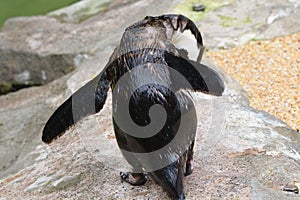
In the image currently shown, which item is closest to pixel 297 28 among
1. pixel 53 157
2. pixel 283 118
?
pixel 283 118

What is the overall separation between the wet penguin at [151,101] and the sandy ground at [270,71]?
52.5 inches

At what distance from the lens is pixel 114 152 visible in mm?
3043

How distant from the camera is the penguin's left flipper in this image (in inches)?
87.4

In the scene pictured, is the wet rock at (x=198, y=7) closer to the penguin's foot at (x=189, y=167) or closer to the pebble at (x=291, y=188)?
the penguin's foot at (x=189, y=167)

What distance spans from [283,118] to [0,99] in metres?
2.43

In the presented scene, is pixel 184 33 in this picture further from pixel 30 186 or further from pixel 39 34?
pixel 39 34

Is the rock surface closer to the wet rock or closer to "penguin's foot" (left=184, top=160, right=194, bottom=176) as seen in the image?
"penguin's foot" (left=184, top=160, right=194, bottom=176)

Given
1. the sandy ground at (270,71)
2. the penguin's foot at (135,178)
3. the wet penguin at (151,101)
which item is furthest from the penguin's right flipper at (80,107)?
the sandy ground at (270,71)

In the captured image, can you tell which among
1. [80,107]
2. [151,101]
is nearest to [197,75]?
[151,101]

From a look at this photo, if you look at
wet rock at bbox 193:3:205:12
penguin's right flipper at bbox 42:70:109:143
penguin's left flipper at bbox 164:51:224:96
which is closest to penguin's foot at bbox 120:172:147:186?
penguin's right flipper at bbox 42:70:109:143

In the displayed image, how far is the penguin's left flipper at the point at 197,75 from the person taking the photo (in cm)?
222

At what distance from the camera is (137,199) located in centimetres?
252

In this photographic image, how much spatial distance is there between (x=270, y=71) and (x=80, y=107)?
7.01ft

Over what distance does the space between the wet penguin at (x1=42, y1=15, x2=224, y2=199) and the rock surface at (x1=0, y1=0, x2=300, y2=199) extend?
0.28 metres
